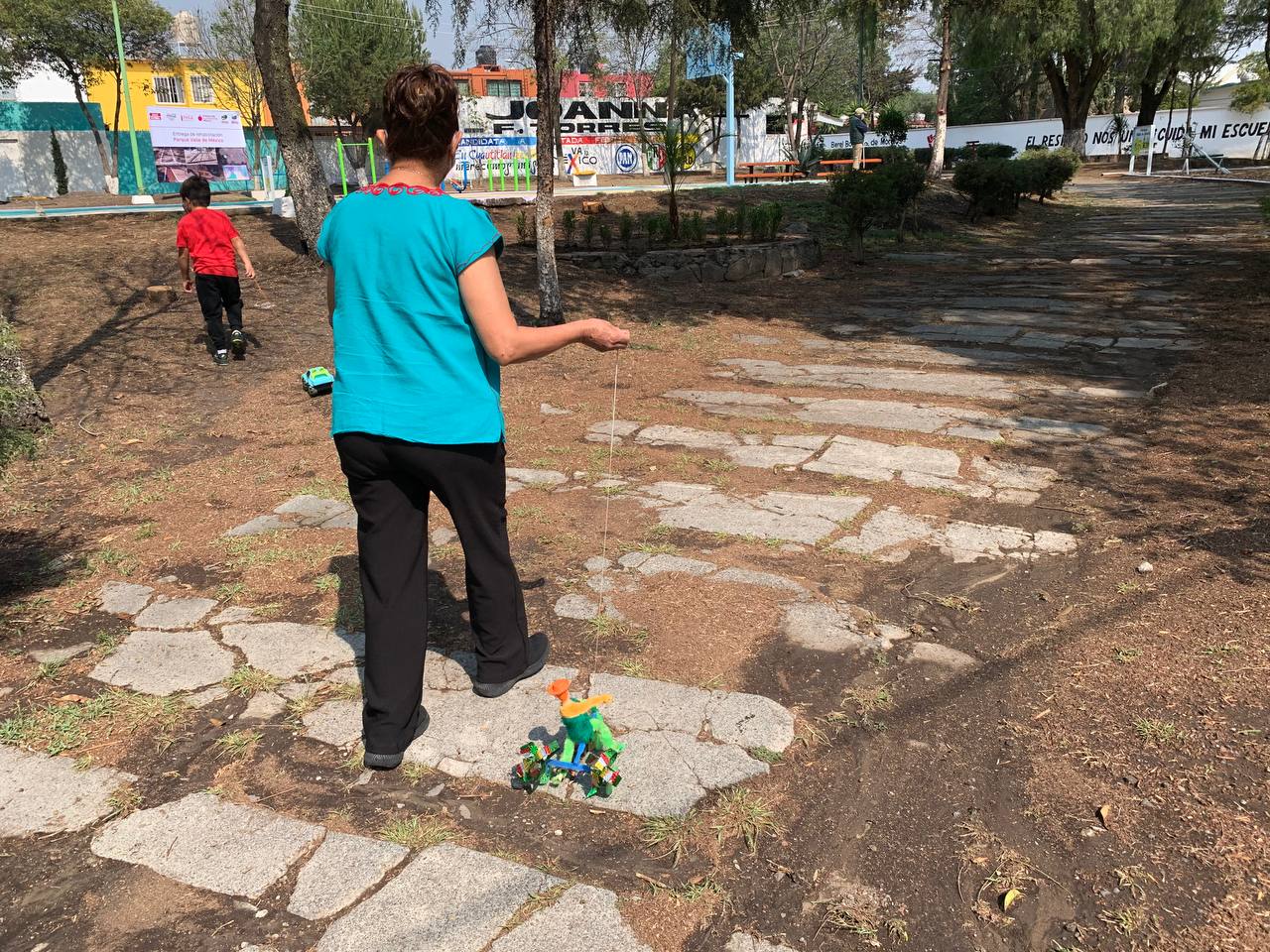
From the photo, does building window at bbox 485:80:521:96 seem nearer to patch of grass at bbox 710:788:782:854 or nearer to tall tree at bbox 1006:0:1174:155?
tall tree at bbox 1006:0:1174:155

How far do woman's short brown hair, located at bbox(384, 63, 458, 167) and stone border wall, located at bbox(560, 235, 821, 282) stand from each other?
32.0 feet

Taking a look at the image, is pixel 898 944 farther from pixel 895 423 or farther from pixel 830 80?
pixel 830 80

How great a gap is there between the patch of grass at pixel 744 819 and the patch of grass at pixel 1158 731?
3.77 feet

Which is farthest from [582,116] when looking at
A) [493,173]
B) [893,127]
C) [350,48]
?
[493,173]

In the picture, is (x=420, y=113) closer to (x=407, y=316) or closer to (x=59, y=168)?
(x=407, y=316)

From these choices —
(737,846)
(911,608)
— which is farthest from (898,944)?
(911,608)

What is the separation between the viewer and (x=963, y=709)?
9.31ft

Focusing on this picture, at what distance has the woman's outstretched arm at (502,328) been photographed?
235 centimetres

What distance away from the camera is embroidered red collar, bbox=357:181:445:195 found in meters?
2.36

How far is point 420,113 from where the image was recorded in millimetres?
2336

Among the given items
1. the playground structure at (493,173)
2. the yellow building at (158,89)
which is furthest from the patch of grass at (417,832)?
the yellow building at (158,89)

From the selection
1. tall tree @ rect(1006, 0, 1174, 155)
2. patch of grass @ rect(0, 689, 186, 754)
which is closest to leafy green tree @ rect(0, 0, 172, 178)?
tall tree @ rect(1006, 0, 1174, 155)

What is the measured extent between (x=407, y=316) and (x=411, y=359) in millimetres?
112

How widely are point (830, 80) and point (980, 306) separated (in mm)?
54461
